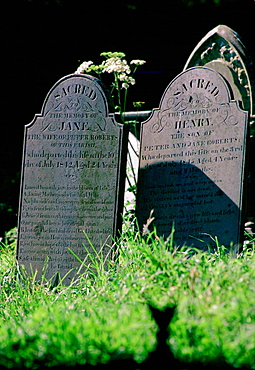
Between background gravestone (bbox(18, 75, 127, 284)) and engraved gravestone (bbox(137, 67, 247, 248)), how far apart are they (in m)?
0.31

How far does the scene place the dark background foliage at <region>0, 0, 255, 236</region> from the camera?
9734mm

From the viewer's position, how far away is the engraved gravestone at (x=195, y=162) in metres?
4.86

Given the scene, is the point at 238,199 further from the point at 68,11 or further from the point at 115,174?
the point at 68,11

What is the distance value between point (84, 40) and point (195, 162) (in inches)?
221

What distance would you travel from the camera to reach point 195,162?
16.7ft

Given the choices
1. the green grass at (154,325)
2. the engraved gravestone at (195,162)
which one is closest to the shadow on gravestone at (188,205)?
the engraved gravestone at (195,162)

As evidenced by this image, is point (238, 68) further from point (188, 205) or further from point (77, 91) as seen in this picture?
point (188, 205)

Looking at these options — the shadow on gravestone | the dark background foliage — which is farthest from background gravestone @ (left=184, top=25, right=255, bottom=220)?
the dark background foliage

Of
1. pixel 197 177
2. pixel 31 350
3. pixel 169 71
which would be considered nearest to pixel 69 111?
pixel 197 177

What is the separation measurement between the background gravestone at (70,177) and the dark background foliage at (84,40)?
408 centimetres

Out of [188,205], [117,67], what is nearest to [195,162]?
[188,205]

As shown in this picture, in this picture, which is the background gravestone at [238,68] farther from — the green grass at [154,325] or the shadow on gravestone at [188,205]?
the green grass at [154,325]

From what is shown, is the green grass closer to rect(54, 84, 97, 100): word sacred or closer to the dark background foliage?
rect(54, 84, 97, 100): word sacred

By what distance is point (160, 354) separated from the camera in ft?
9.74
